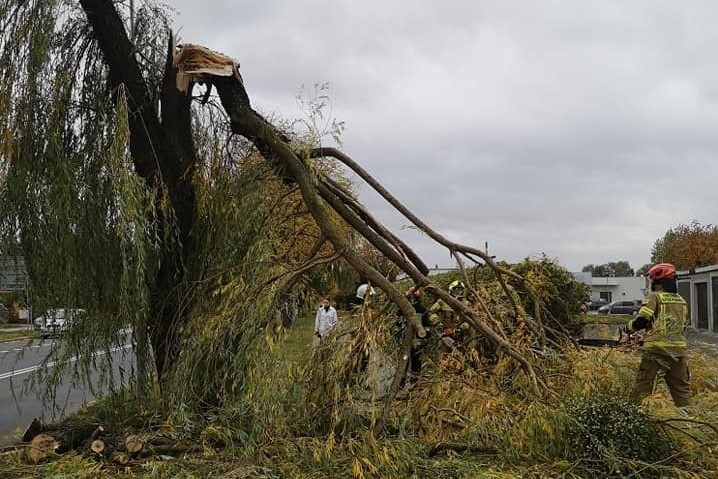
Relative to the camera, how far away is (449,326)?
21.7ft

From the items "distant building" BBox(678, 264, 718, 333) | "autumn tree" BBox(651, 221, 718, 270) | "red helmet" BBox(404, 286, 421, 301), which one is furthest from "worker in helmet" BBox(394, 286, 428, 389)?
"autumn tree" BBox(651, 221, 718, 270)

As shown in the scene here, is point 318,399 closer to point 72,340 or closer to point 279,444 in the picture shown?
point 279,444

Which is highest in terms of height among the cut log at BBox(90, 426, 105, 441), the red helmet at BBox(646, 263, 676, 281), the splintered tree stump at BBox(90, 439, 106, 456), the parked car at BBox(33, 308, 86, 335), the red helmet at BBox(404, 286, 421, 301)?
the red helmet at BBox(646, 263, 676, 281)

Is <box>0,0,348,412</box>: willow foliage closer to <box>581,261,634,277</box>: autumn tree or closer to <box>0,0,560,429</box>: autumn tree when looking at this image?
<box>0,0,560,429</box>: autumn tree

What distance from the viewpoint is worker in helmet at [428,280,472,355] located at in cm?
634

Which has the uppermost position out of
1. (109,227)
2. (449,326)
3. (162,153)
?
(162,153)

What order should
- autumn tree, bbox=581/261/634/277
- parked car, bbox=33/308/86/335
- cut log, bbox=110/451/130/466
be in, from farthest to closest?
autumn tree, bbox=581/261/634/277 < parked car, bbox=33/308/86/335 < cut log, bbox=110/451/130/466

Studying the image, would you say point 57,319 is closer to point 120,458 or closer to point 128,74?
point 120,458

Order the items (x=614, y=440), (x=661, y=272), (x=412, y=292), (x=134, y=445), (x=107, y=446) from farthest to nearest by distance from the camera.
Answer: (x=661, y=272) < (x=412, y=292) < (x=107, y=446) < (x=134, y=445) < (x=614, y=440)

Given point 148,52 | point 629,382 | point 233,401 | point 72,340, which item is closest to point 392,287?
point 233,401

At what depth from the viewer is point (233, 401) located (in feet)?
17.2

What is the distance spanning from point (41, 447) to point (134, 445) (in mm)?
780

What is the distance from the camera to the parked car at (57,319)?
223 inches

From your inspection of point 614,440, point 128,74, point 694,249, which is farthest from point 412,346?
point 694,249
